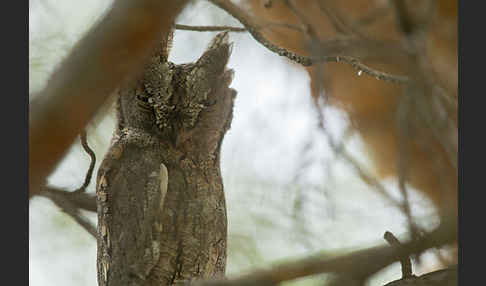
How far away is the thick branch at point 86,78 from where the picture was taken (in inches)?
38.1

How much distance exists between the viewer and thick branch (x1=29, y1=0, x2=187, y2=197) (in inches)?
38.1

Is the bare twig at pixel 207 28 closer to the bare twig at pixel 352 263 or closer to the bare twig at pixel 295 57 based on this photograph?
the bare twig at pixel 295 57

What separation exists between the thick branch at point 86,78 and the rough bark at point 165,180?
0.95 m

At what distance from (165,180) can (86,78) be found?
1.11 metres

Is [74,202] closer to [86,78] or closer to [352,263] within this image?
[86,78]

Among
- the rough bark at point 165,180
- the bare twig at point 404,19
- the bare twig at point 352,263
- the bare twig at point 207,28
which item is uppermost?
the bare twig at point 207,28

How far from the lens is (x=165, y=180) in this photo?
2.06 meters

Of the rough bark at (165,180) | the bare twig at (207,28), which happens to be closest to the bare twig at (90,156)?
the rough bark at (165,180)

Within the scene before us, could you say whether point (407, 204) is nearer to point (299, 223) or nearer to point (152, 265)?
point (299, 223)

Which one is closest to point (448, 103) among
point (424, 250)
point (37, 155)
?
point (424, 250)

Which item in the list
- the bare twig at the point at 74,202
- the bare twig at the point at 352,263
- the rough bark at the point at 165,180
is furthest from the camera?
the bare twig at the point at 74,202

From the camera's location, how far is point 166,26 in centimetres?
108

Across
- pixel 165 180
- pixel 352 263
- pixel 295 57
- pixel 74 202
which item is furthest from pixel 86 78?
pixel 74 202

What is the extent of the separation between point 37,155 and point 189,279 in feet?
3.70
